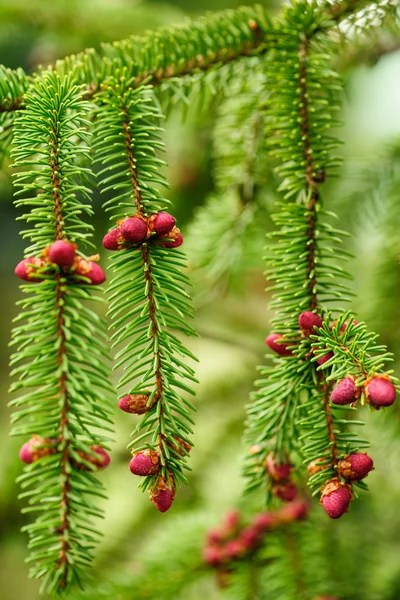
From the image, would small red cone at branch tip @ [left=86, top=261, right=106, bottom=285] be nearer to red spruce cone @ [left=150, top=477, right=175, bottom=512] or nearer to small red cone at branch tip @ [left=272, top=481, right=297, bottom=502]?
red spruce cone @ [left=150, top=477, right=175, bottom=512]

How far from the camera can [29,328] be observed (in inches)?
14.9

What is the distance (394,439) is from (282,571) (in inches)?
8.0

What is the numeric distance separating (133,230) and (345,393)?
0.18m

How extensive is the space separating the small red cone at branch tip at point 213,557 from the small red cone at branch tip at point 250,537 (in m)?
0.03

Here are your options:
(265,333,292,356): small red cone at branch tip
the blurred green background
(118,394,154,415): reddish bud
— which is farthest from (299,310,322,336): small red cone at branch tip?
the blurred green background

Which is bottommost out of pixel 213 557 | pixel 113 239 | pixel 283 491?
pixel 213 557

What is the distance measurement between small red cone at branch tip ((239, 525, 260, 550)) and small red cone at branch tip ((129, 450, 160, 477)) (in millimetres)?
371

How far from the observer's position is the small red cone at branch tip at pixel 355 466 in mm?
383

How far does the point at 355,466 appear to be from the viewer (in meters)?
0.39

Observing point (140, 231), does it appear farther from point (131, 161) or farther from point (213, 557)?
point (213, 557)

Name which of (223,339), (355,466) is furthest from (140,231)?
(223,339)

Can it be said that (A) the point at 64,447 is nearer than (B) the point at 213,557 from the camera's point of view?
Yes

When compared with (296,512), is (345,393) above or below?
above

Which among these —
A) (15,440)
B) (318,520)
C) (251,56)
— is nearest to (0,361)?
(15,440)
